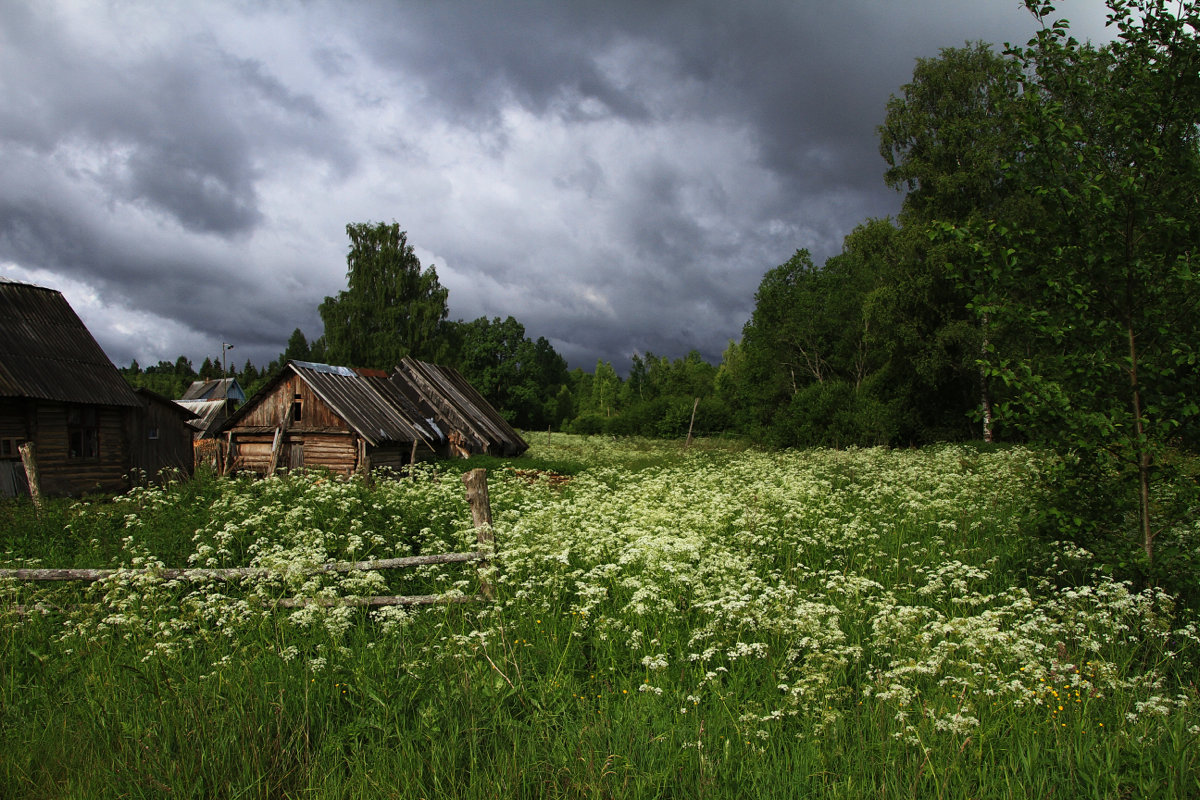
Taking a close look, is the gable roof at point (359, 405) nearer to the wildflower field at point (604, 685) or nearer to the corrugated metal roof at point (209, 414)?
the wildflower field at point (604, 685)

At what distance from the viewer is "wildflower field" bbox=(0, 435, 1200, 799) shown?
10.6 ft

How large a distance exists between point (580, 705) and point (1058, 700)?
9.61ft

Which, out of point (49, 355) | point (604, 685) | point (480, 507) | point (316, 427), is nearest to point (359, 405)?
point (316, 427)

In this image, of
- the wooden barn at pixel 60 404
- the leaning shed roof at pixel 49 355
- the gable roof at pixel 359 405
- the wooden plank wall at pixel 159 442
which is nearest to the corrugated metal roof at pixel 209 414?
the wooden plank wall at pixel 159 442

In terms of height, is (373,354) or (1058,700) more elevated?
(373,354)

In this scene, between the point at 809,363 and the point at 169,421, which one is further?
the point at 809,363

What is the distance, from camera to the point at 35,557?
8086mm

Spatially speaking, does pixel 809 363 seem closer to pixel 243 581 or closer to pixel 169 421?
pixel 169 421

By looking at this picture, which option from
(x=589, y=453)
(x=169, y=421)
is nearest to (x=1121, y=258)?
(x=589, y=453)

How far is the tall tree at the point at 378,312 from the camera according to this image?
47.0 meters

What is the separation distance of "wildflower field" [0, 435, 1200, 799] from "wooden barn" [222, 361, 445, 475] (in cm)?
1453

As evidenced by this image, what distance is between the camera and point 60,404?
2138cm

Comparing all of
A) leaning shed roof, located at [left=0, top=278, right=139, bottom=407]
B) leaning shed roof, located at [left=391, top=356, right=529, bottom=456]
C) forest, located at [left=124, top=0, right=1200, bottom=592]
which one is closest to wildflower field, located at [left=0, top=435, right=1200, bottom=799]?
forest, located at [left=124, top=0, right=1200, bottom=592]

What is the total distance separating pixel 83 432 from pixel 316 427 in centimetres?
857
